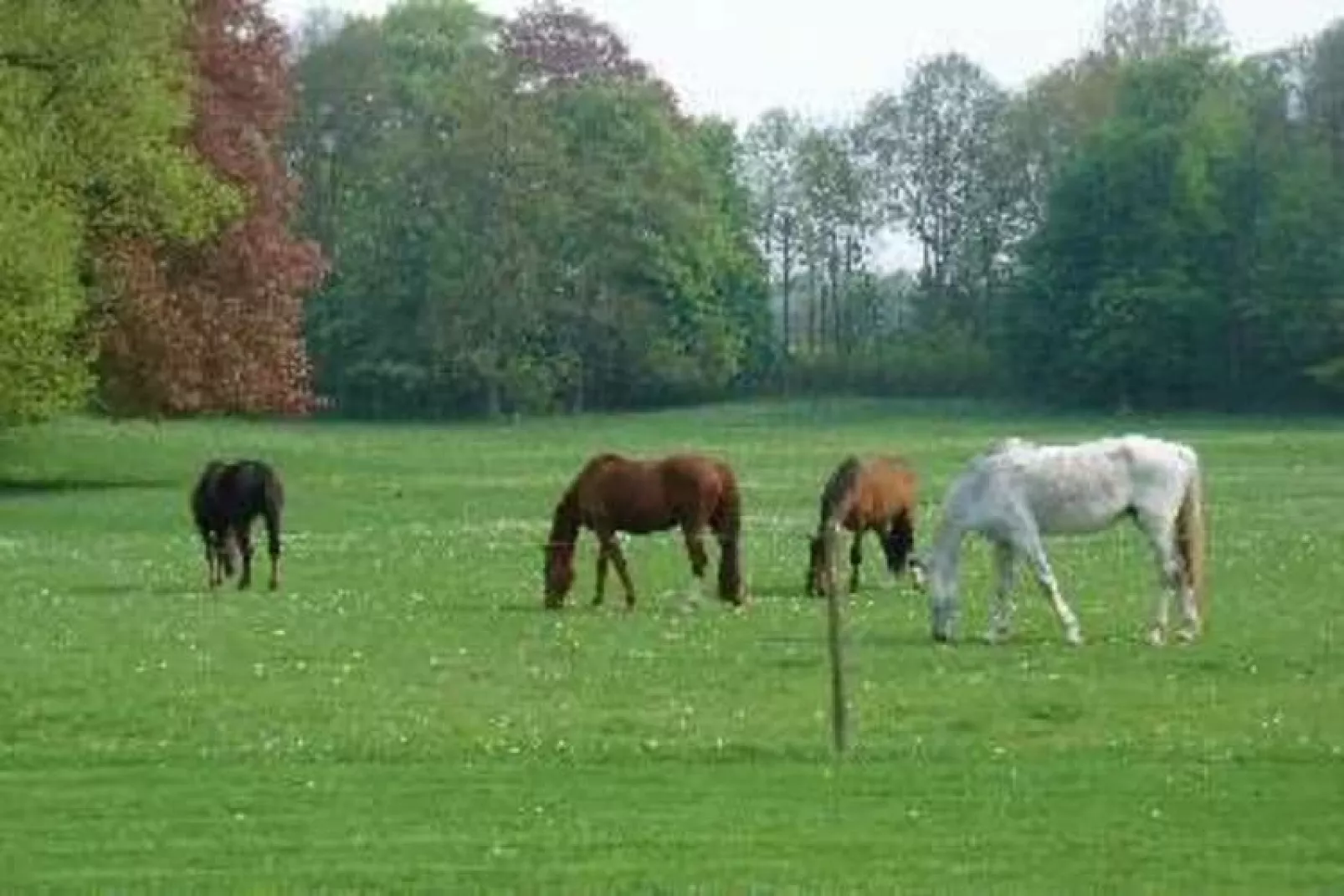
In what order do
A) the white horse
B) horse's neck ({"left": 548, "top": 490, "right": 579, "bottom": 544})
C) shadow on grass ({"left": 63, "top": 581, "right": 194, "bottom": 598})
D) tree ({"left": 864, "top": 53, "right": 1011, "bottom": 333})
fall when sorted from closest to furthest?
the white horse → horse's neck ({"left": 548, "top": 490, "right": 579, "bottom": 544}) → shadow on grass ({"left": 63, "top": 581, "right": 194, "bottom": 598}) → tree ({"left": 864, "top": 53, "right": 1011, "bottom": 333})

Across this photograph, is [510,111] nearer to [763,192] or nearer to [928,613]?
[763,192]

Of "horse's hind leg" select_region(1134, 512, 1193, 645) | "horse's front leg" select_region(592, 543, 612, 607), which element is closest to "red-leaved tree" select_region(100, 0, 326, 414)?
"horse's front leg" select_region(592, 543, 612, 607)

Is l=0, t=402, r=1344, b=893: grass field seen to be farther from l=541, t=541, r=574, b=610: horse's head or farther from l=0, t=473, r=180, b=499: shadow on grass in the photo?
l=0, t=473, r=180, b=499: shadow on grass

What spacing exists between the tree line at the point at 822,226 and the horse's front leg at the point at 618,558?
65406 millimetres

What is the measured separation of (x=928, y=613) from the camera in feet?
95.8

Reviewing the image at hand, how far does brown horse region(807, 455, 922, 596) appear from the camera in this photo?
103 feet

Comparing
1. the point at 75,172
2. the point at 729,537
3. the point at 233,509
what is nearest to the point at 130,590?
the point at 233,509

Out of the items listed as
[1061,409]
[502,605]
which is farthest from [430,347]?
[502,605]

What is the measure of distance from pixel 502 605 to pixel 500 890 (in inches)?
687

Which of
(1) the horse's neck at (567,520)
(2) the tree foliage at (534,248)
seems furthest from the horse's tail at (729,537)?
(2) the tree foliage at (534,248)

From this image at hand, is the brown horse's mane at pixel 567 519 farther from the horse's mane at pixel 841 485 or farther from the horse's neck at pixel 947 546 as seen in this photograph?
the horse's neck at pixel 947 546

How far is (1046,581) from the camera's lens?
2628 cm

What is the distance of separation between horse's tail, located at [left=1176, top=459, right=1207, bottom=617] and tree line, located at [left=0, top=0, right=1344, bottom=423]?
231ft

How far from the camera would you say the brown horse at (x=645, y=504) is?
30969mm
